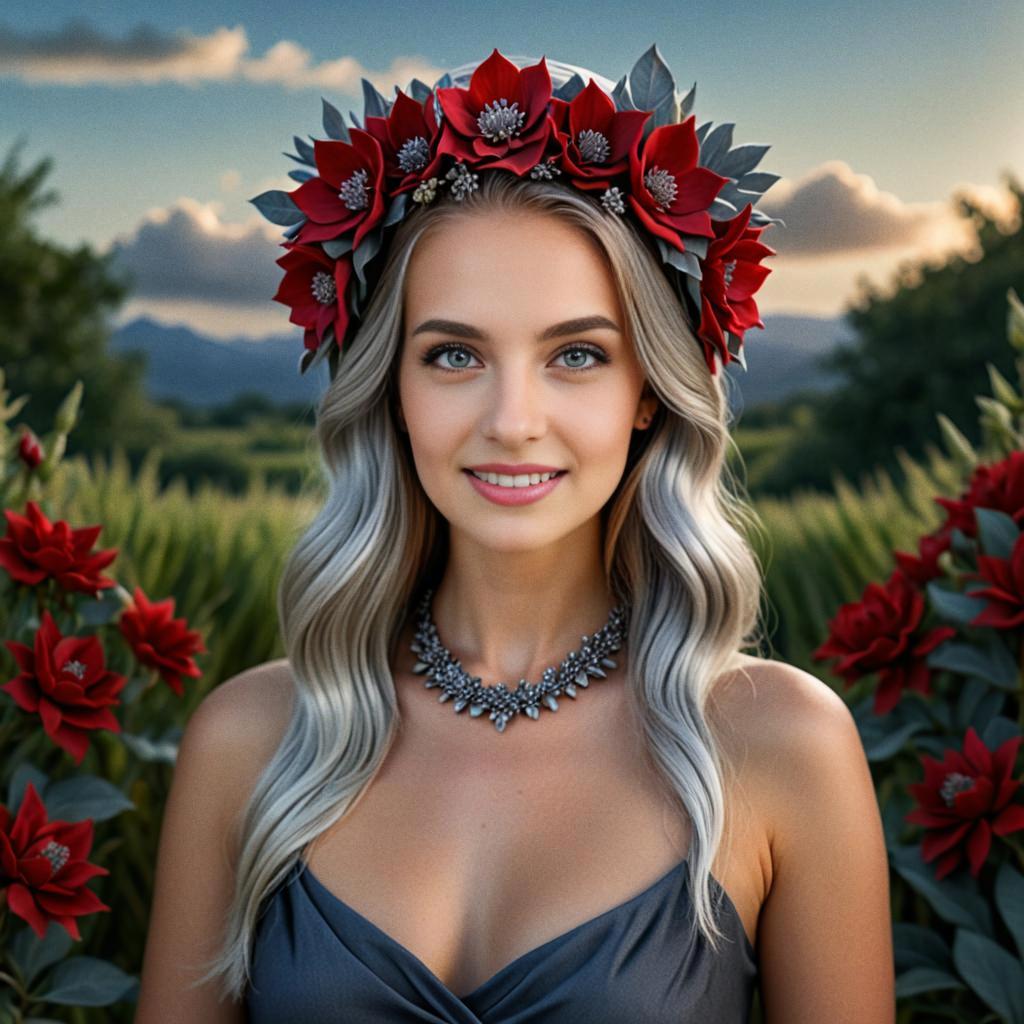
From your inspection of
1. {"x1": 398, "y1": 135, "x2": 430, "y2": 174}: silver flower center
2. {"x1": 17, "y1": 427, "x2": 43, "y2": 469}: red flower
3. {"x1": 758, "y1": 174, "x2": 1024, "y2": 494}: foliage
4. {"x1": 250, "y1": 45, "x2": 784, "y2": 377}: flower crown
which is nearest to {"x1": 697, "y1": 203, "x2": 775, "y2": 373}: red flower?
{"x1": 250, "y1": 45, "x2": 784, "y2": 377}: flower crown

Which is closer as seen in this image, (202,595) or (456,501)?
(456,501)

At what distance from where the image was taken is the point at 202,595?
12.7ft

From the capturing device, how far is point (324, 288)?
2.10 meters

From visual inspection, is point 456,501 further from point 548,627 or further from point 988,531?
point 988,531

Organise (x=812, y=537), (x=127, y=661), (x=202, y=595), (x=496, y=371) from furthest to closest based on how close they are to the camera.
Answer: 1. (x=812, y=537)
2. (x=202, y=595)
3. (x=127, y=661)
4. (x=496, y=371)

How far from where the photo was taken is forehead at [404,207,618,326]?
1848mm

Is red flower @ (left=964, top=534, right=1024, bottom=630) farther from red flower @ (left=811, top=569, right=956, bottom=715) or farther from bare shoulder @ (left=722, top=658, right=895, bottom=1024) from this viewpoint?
bare shoulder @ (left=722, top=658, right=895, bottom=1024)

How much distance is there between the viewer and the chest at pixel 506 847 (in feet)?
6.08

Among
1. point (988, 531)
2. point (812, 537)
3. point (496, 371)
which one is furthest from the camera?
point (812, 537)

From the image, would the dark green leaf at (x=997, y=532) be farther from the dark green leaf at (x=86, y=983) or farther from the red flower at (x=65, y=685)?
the dark green leaf at (x=86, y=983)

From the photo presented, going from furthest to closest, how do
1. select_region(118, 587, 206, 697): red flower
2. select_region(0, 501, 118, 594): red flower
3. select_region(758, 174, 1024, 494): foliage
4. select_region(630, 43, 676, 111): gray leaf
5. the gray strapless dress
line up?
select_region(758, 174, 1024, 494): foliage, select_region(118, 587, 206, 697): red flower, select_region(0, 501, 118, 594): red flower, select_region(630, 43, 676, 111): gray leaf, the gray strapless dress

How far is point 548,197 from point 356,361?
411 millimetres

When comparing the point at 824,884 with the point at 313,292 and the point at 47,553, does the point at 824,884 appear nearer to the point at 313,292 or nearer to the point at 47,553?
the point at 313,292

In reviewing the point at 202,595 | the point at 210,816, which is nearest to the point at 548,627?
the point at 210,816
